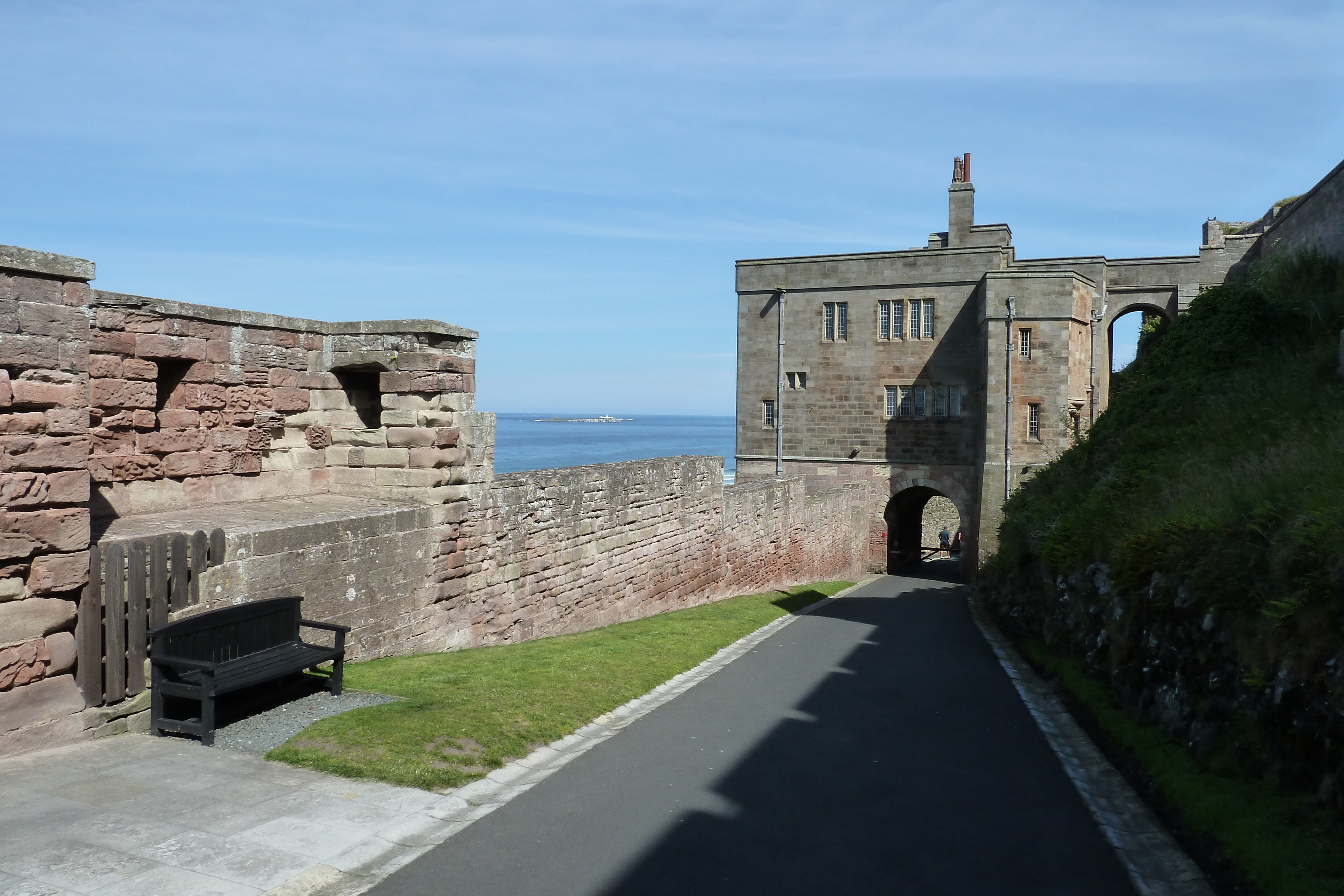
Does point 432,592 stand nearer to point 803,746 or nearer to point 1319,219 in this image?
point 803,746

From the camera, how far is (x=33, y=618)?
700cm

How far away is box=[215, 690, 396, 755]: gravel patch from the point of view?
7387mm

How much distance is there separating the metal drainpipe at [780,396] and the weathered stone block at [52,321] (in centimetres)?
3103

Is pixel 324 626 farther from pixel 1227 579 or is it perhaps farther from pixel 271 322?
pixel 1227 579

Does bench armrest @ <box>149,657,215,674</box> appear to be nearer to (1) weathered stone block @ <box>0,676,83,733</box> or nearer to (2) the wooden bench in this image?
(2) the wooden bench

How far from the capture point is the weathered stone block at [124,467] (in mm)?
8914

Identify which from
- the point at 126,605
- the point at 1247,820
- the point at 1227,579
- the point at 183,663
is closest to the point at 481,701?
the point at 183,663

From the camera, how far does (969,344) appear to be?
115 ft

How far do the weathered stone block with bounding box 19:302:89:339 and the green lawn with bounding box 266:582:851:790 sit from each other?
3445mm

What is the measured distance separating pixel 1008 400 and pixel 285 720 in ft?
93.4

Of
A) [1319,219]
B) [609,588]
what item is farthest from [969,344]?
[609,588]

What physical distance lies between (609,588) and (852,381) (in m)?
22.6

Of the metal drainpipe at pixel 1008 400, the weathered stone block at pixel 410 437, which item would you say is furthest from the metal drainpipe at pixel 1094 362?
the weathered stone block at pixel 410 437

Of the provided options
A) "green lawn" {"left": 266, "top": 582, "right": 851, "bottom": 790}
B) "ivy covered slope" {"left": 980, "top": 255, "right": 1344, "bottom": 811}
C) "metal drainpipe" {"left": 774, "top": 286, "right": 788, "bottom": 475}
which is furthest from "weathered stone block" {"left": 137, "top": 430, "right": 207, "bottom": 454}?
"metal drainpipe" {"left": 774, "top": 286, "right": 788, "bottom": 475}
